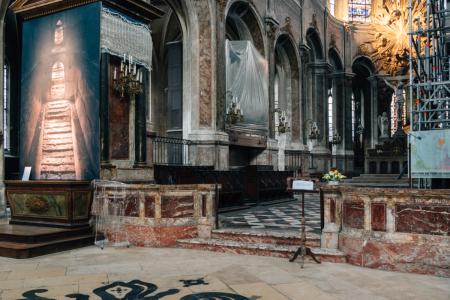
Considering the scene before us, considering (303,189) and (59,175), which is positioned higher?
(59,175)

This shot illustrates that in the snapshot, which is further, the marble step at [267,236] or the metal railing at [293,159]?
the metal railing at [293,159]

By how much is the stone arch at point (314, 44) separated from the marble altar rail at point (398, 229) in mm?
16509

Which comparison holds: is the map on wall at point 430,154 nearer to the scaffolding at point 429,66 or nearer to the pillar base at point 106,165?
the scaffolding at point 429,66

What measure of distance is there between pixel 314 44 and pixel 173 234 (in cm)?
1713

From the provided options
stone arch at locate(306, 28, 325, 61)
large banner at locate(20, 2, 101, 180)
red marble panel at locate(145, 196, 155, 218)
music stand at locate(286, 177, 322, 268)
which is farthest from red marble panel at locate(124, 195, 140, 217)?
stone arch at locate(306, 28, 325, 61)

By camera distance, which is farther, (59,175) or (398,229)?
(59,175)

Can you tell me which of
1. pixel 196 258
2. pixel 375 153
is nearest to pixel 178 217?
pixel 196 258

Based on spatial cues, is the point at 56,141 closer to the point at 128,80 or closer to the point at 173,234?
the point at 128,80

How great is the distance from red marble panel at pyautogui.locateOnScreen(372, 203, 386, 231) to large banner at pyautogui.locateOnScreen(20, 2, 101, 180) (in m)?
4.20

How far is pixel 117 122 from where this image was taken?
684cm

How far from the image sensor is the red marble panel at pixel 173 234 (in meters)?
5.73

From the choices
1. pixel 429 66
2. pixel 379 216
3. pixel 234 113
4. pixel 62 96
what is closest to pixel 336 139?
pixel 234 113

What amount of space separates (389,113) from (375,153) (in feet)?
20.5

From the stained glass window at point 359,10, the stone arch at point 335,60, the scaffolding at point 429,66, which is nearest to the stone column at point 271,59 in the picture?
the scaffolding at point 429,66
